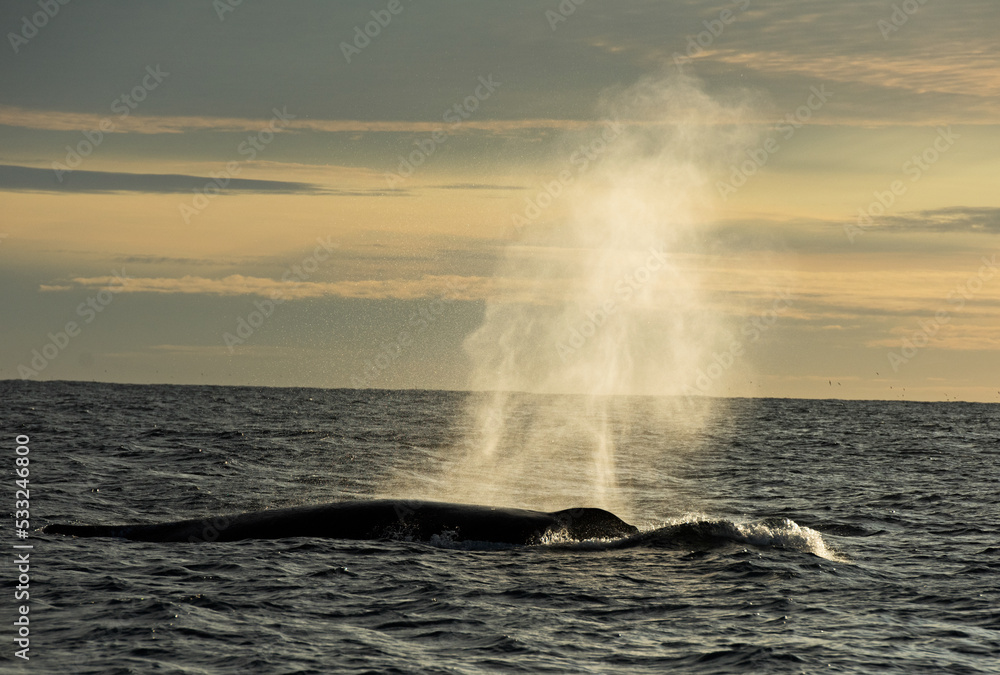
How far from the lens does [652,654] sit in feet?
35.0

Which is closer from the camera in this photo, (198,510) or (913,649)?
(913,649)

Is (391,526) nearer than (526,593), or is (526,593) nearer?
(526,593)

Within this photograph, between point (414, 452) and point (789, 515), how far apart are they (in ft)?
68.1

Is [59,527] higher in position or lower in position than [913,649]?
higher

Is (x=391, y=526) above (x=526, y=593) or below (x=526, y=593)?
above

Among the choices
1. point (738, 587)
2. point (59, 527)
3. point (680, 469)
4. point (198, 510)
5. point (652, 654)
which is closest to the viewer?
point (652, 654)

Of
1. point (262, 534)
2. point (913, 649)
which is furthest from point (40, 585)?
point (913, 649)

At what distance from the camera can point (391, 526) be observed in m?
17.0

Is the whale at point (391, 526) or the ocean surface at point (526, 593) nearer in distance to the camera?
the ocean surface at point (526, 593)

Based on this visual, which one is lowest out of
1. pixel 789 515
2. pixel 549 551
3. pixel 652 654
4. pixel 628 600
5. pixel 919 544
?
pixel 652 654

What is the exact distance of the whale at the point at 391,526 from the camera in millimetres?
16734

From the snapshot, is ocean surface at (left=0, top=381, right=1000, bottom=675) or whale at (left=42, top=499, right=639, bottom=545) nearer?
ocean surface at (left=0, top=381, right=1000, bottom=675)

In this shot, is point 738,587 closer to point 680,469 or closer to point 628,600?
point 628,600

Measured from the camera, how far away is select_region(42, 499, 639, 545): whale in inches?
659
